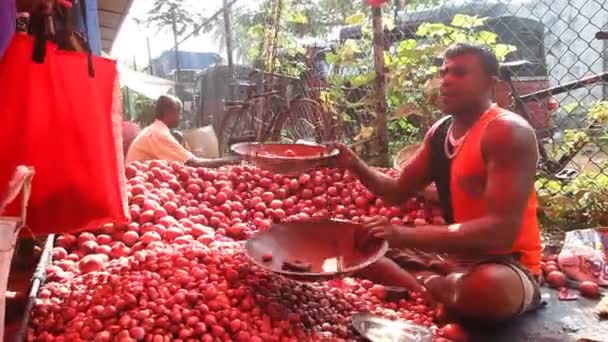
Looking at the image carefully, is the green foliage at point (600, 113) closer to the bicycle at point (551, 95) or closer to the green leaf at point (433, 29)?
the bicycle at point (551, 95)

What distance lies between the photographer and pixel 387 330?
2342mm

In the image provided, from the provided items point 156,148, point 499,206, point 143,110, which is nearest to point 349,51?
point 156,148

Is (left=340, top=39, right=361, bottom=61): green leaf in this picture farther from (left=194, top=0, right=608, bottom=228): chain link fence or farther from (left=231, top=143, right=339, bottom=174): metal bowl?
(left=231, top=143, right=339, bottom=174): metal bowl

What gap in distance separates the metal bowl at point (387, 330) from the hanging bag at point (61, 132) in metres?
1.11

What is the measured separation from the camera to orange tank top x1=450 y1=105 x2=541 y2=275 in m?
2.56

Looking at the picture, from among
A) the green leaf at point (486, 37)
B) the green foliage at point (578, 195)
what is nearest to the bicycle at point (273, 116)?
the green leaf at point (486, 37)

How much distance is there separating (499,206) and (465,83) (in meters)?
0.63

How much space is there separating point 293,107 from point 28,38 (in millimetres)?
4696

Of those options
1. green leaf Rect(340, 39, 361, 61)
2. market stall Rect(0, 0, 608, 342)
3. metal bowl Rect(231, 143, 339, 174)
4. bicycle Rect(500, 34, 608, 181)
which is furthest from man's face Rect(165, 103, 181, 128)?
bicycle Rect(500, 34, 608, 181)

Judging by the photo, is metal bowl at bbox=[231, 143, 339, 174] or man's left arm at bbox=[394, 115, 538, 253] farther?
metal bowl at bbox=[231, 143, 339, 174]

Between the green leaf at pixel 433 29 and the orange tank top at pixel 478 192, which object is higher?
the green leaf at pixel 433 29

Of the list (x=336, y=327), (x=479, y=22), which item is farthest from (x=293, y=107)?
(x=336, y=327)

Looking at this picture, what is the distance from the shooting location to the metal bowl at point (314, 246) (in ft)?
8.02

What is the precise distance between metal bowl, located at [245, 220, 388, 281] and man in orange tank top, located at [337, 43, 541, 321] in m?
0.11
